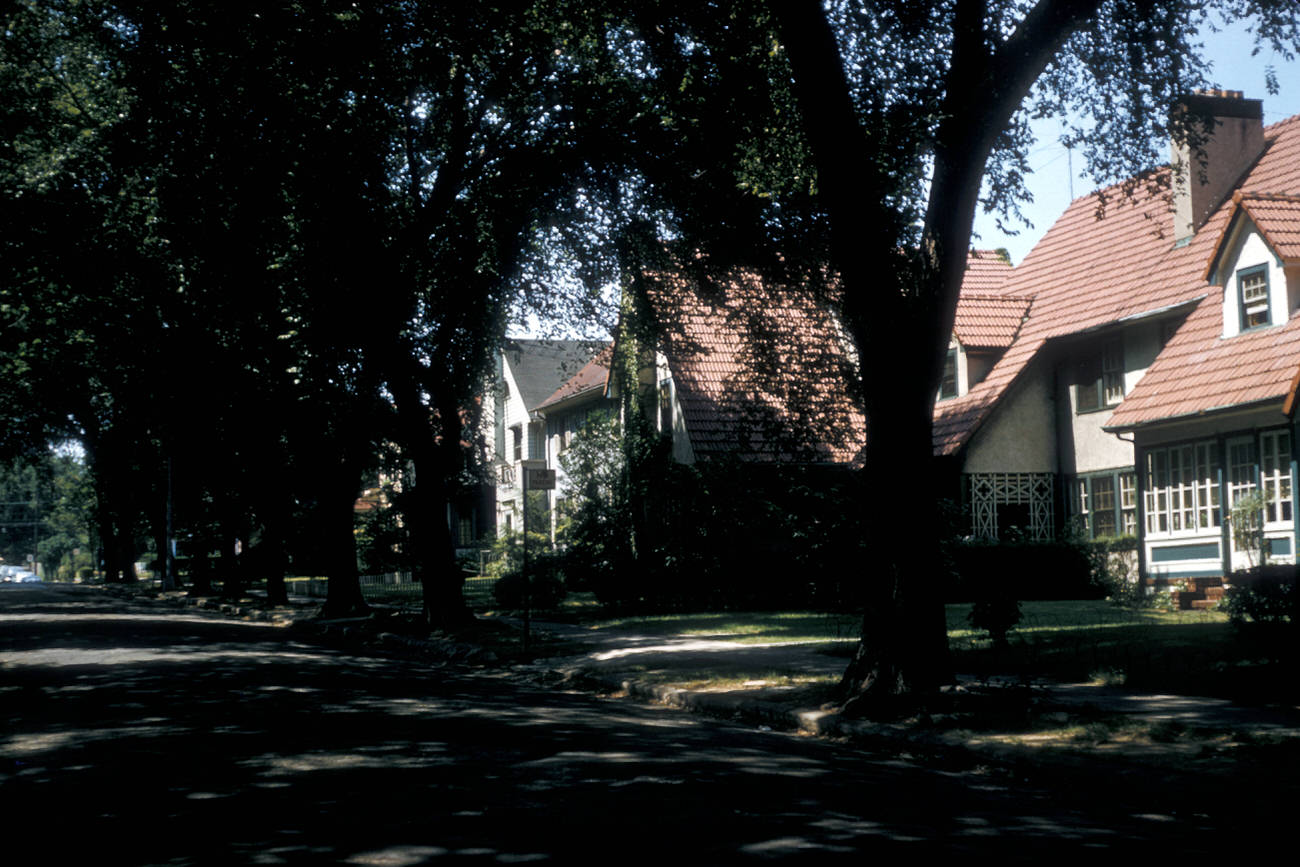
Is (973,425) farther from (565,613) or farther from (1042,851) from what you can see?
(1042,851)

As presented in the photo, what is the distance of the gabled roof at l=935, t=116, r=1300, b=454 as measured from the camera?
937 inches

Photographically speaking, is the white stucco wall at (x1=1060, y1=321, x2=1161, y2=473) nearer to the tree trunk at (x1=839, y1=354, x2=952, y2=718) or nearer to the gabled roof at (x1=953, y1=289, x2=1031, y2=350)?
the gabled roof at (x1=953, y1=289, x2=1031, y2=350)

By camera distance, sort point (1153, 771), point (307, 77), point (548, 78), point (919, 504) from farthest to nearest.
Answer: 1. point (548, 78)
2. point (307, 77)
3. point (919, 504)
4. point (1153, 771)

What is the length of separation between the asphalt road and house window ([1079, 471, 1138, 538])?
59.5ft

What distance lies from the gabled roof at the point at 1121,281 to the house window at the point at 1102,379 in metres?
0.81

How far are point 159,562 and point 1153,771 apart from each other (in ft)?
192

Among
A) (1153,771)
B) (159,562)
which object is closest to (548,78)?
(1153,771)

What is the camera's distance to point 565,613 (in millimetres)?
27047

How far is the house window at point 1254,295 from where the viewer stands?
74.5 ft

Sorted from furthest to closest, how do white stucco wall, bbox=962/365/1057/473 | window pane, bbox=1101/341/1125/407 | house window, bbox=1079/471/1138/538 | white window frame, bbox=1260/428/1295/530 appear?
white stucco wall, bbox=962/365/1057/473, window pane, bbox=1101/341/1125/407, house window, bbox=1079/471/1138/538, white window frame, bbox=1260/428/1295/530

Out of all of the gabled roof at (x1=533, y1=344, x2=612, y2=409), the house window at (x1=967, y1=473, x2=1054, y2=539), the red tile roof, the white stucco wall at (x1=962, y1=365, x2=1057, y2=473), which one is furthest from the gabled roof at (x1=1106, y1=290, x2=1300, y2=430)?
the gabled roof at (x1=533, y1=344, x2=612, y2=409)

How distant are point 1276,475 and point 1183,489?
2660 millimetres

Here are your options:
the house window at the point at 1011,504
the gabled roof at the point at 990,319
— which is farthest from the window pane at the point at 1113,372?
the gabled roof at the point at 990,319

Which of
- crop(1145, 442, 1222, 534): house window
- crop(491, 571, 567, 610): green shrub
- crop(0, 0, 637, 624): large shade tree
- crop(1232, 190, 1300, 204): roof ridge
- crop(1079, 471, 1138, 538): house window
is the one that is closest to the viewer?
crop(0, 0, 637, 624): large shade tree
